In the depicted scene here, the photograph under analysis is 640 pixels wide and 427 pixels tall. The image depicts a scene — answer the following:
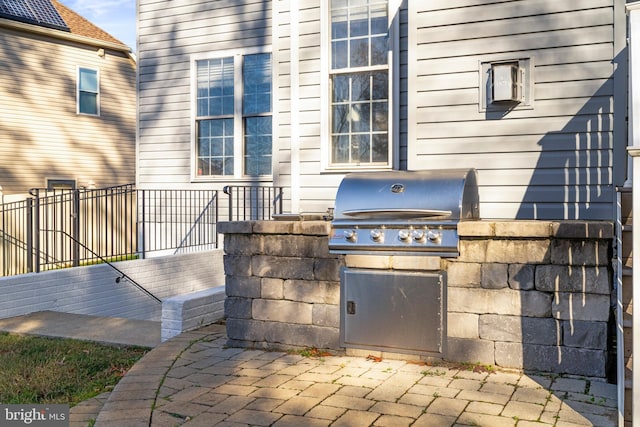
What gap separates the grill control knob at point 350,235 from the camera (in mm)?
4691

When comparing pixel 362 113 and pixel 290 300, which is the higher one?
pixel 362 113

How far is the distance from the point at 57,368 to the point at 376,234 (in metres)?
2.67

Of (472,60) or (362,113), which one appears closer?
(472,60)

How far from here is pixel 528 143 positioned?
21.9ft

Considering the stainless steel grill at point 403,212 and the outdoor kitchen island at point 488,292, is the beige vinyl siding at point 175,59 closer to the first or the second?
the outdoor kitchen island at point 488,292

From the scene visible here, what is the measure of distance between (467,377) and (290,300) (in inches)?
59.7

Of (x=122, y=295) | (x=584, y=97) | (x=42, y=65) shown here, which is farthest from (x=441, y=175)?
(x=42, y=65)

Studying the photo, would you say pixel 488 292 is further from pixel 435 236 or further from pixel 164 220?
pixel 164 220

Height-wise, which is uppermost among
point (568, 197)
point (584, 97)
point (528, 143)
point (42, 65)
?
point (42, 65)

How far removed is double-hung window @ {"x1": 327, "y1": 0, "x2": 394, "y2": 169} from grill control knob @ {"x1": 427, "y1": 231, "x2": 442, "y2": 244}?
3420 millimetres

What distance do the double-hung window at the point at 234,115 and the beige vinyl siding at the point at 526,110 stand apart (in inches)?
130

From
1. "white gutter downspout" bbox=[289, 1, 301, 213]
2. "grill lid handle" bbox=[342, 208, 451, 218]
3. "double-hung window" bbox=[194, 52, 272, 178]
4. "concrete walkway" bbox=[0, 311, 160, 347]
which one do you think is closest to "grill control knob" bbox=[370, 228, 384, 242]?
"grill lid handle" bbox=[342, 208, 451, 218]

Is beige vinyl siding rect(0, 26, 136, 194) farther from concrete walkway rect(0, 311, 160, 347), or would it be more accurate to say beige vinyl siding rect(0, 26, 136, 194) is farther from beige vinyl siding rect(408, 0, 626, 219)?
beige vinyl siding rect(408, 0, 626, 219)

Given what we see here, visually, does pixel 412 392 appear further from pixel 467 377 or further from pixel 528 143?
pixel 528 143
